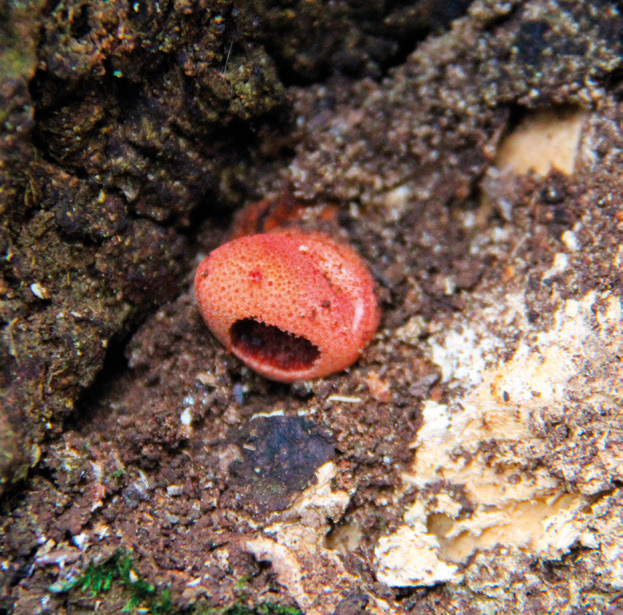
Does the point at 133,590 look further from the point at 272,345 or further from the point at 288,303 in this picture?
the point at 288,303

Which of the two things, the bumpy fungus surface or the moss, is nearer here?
the moss

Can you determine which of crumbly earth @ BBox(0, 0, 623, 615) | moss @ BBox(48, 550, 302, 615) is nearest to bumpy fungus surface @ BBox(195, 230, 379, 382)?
crumbly earth @ BBox(0, 0, 623, 615)

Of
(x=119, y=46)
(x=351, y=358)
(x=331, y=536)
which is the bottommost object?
(x=331, y=536)

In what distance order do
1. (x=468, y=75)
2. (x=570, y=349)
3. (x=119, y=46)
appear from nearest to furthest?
(x=119, y=46) < (x=570, y=349) < (x=468, y=75)

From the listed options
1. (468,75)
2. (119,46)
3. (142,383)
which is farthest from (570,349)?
(119,46)

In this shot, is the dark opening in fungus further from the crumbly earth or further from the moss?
the moss

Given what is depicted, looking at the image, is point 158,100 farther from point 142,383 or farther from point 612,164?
point 612,164
